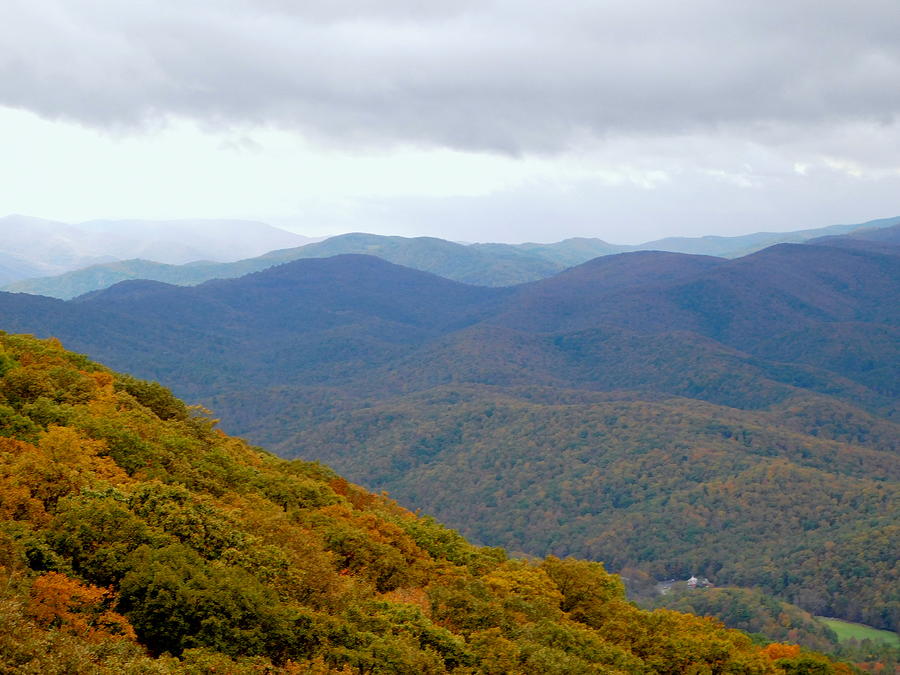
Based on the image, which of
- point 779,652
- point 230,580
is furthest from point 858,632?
point 230,580

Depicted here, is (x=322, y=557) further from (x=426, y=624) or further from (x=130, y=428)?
(x=130, y=428)

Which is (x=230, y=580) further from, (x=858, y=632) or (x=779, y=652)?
(x=858, y=632)

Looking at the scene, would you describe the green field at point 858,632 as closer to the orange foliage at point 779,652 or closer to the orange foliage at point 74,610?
the orange foliage at point 779,652

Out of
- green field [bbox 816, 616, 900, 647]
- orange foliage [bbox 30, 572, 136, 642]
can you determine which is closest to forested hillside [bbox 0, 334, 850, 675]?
orange foliage [bbox 30, 572, 136, 642]

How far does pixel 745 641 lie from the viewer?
54.3 m

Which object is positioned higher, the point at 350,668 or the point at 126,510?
the point at 126,510

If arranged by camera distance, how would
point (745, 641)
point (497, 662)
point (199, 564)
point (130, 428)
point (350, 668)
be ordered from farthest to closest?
point (745, 641) → point (130, 428) → point (497, 662) → point (199, 564) → point (350, 668)

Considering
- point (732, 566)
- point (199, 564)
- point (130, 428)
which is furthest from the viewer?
point (732, 566)

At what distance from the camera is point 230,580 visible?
29828 mm

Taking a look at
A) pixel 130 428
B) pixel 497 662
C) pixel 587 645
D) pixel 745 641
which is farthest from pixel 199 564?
pixel 745 641

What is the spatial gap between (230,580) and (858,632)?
6660 inches

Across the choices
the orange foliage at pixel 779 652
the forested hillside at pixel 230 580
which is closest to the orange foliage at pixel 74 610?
the forested hillside at pixel 230 580

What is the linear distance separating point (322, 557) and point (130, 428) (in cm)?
1470

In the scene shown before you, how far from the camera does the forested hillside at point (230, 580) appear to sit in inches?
1052
